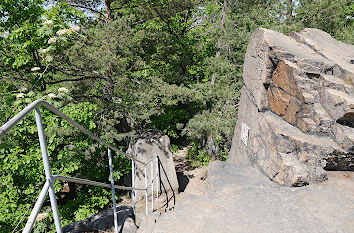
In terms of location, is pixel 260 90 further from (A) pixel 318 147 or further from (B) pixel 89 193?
(B) pixel 89 193

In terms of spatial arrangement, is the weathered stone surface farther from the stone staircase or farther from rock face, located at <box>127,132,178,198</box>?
rock face, located at <box>127,132,178,198</box>

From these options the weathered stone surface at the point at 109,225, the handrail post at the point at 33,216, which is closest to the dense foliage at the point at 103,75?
the weathered stone surface at the point at 109,225

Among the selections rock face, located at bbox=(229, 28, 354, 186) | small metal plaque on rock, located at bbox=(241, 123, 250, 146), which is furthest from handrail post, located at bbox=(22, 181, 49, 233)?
small metal plaque on rock, located at bbox=(241, 123, 250, 146)

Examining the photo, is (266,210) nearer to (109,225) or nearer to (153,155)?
(109,225)

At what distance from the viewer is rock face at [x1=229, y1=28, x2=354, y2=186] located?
3.75 m

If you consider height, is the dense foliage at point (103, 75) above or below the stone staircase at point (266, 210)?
above

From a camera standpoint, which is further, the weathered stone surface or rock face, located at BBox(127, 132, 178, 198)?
rock face, located at BBox(127, 132, 178, 198)

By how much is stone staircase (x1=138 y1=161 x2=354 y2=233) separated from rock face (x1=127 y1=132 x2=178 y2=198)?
3.68m

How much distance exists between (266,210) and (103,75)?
5789 mm

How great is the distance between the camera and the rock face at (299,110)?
3.75 metres

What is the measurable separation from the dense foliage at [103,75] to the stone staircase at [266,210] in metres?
2.55

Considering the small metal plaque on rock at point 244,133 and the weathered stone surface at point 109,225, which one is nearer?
the weathered stone surface at point 109,225

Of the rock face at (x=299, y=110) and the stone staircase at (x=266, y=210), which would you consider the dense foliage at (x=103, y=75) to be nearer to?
the stone staircase at (x=266, y=210)

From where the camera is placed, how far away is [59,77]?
300 inches
